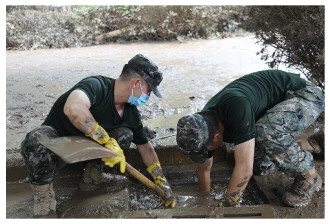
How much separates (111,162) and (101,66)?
556 cm

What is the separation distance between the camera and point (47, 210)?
2555 mm

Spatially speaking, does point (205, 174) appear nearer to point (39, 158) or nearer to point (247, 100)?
point (247, 100)

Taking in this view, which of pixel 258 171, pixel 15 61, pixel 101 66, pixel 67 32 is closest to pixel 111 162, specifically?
pixel 258 171

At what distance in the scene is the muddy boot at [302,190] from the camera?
8.43 ft

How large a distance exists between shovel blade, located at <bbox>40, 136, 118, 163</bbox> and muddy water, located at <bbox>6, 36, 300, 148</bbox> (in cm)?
103

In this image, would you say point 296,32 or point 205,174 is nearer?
point 205,174

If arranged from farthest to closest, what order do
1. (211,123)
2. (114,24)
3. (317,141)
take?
(114,24), (317,141), (211,123)

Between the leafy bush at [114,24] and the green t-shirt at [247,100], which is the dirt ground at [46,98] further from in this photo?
the leafy bush at [114,24]

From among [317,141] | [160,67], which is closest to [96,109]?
[317,141]

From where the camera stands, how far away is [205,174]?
2891 millimetres

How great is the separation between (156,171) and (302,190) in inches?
48.9

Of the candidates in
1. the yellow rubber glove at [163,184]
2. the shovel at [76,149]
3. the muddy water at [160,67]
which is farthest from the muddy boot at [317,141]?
the shovel at [76,149]

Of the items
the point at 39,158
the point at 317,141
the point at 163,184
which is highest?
the point at 39,158

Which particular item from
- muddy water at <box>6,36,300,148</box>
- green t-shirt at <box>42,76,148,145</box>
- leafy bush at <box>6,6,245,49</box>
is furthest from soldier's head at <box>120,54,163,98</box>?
leafy bush at <box>6,6,245,49</box>
